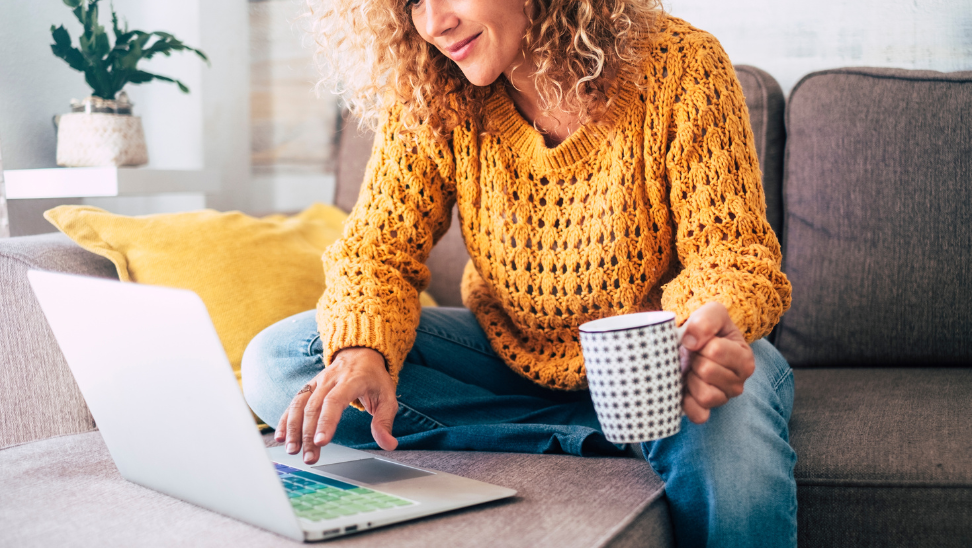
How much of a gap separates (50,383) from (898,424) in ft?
3.79

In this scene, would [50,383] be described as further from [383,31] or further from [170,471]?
[383,31]

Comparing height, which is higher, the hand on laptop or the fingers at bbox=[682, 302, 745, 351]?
the fingers at bbox=[682, 302, 745, 351]

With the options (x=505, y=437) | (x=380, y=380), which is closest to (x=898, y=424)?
(x=505, y=437)

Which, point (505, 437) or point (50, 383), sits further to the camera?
point (50, 383)

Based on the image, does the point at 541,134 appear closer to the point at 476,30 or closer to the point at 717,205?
the point at 476,30

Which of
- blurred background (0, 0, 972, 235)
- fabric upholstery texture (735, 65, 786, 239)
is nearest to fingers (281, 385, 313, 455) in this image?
blurred background (0, 0, 972, 235)

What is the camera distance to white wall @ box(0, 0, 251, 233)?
1398 mm

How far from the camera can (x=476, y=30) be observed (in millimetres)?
929

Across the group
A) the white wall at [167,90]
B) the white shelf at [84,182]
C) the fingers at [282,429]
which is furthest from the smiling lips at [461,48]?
the white wall at [167,90]

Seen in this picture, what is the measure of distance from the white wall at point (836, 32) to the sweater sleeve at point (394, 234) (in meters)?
0.63

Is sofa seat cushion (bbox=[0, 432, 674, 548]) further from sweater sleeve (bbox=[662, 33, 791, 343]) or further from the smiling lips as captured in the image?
the smiling lips

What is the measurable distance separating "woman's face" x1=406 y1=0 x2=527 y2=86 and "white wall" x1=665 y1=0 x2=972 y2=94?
55 centimetres

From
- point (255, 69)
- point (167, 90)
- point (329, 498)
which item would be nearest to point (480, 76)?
point (329, 498)

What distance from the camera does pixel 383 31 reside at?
1.07 meters
